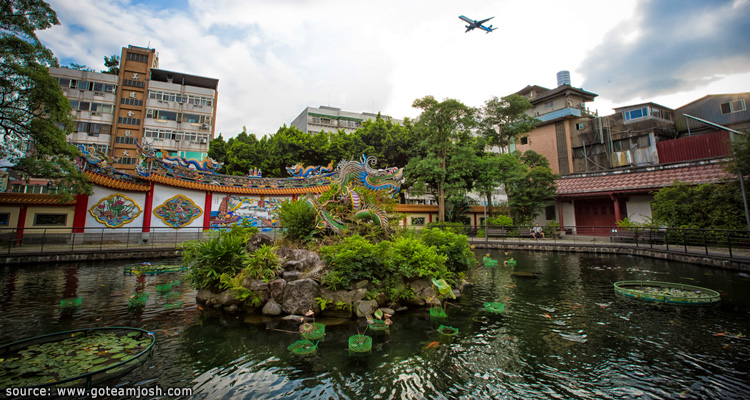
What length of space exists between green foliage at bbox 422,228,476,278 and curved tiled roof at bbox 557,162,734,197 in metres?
19.0

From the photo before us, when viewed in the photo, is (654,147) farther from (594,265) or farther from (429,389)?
(429,389)

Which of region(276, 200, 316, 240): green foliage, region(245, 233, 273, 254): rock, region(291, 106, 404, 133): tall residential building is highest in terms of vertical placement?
region(291, 106, 404, 133): tall residential building

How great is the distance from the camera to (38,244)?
16.7m

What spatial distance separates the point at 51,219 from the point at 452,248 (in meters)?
23.0

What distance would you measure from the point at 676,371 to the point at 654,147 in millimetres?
34237

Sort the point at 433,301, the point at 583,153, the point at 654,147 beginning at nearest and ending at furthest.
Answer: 1. the point at 433,301
2. the point at 654,147
3. the point at 583,153

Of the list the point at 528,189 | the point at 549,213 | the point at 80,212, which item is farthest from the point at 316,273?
the point at 549,213

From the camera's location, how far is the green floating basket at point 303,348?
17.0 feet

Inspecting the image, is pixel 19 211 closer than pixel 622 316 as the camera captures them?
No

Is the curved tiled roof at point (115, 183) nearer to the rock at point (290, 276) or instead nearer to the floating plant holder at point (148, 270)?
the floating plant holder at point (148, 270)

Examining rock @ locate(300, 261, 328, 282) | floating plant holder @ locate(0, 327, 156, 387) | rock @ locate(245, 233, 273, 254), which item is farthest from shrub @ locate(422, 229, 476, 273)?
floating plant holder @ locate(0, 327, 156, 387)

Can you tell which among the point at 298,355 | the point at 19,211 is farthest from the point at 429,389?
the point at 19,211

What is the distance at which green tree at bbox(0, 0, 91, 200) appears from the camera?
12742 mm

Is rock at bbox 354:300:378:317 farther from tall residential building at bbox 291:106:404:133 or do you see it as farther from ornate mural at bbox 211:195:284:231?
tall residential building at bbox 291:106:404:133
